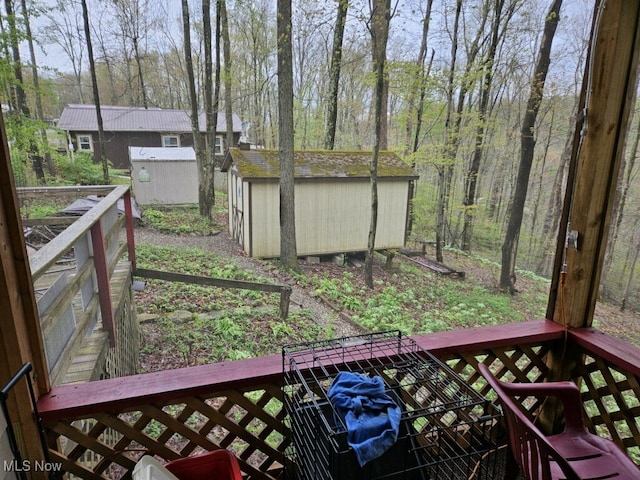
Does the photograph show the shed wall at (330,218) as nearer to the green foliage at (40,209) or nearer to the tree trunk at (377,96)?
the tree trunk at (377,96)

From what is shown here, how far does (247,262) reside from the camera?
141 inches

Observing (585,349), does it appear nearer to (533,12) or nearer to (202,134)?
(533,12)

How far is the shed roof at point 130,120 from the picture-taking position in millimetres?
2271

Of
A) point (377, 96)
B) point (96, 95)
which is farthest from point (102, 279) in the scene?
point (377, 96)

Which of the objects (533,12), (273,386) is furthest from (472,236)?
(273,386)

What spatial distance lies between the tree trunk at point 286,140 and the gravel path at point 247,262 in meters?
0.28

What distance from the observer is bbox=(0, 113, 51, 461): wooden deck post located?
1.00 metres

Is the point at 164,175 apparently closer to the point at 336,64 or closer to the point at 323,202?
the point at 323,202

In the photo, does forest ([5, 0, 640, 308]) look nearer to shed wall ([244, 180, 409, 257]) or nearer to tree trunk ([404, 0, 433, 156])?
tree trunk ([404, 0, 433, 156])

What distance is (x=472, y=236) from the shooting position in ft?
14.8

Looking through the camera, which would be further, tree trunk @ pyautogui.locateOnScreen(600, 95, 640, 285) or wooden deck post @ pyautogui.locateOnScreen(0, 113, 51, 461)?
tree trunk @ pyautogui.locateOnScreen(600, 95, 640, 285)

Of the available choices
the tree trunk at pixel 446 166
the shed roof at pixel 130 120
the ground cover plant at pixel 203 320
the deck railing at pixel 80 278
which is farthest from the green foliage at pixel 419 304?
the shed roof at pixel 130 120

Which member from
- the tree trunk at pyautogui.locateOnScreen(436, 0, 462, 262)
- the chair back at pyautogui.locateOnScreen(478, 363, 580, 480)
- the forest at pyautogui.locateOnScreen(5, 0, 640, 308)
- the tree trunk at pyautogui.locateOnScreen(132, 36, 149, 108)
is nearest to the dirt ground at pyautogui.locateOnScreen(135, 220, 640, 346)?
the forest at pyautogui.locateOnScreen(5, 0, 640, 308)

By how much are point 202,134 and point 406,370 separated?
337cm
